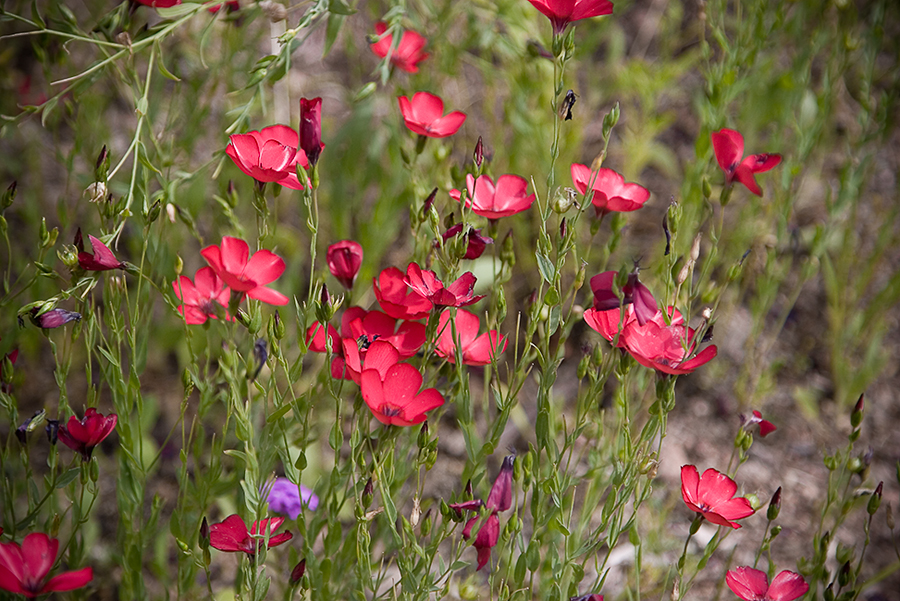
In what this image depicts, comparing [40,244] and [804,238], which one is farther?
[804,238]

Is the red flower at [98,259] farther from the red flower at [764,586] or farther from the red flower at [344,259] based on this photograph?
the red flower at [764,586]

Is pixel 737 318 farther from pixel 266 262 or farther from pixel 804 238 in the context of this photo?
pixel 266 262

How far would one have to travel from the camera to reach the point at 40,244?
Result: 1.12 m

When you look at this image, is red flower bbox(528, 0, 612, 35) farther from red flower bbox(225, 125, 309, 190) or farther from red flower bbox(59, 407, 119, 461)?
red flower bbox(59, 407, 119, 461)

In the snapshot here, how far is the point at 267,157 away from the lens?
41.8 inches

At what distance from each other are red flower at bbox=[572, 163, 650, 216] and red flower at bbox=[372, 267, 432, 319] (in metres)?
0.30

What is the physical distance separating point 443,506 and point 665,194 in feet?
6.95

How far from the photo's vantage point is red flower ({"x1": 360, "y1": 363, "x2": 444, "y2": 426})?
93 cm

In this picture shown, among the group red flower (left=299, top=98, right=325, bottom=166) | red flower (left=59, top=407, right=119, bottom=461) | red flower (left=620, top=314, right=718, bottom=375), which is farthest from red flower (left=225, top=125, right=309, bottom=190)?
red flower (left=620, top=314, right=718, bottom=375)

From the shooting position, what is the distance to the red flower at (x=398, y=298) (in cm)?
105

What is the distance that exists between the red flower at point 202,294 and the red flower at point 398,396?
0.36 m

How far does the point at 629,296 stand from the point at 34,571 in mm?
871

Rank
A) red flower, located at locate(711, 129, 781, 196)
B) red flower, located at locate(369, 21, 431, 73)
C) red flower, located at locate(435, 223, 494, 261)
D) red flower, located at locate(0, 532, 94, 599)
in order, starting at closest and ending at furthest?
1. red flower, located at locate(0, 532, 94, 599)
2. red flower, located at locate(435, 223, 494, 261)
3. red flower, located at locate(711, 129, 781, 196)
4. red flower, located at locate(369, 21, 431, 73)

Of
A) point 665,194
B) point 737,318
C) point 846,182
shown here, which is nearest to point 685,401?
point 737,318
